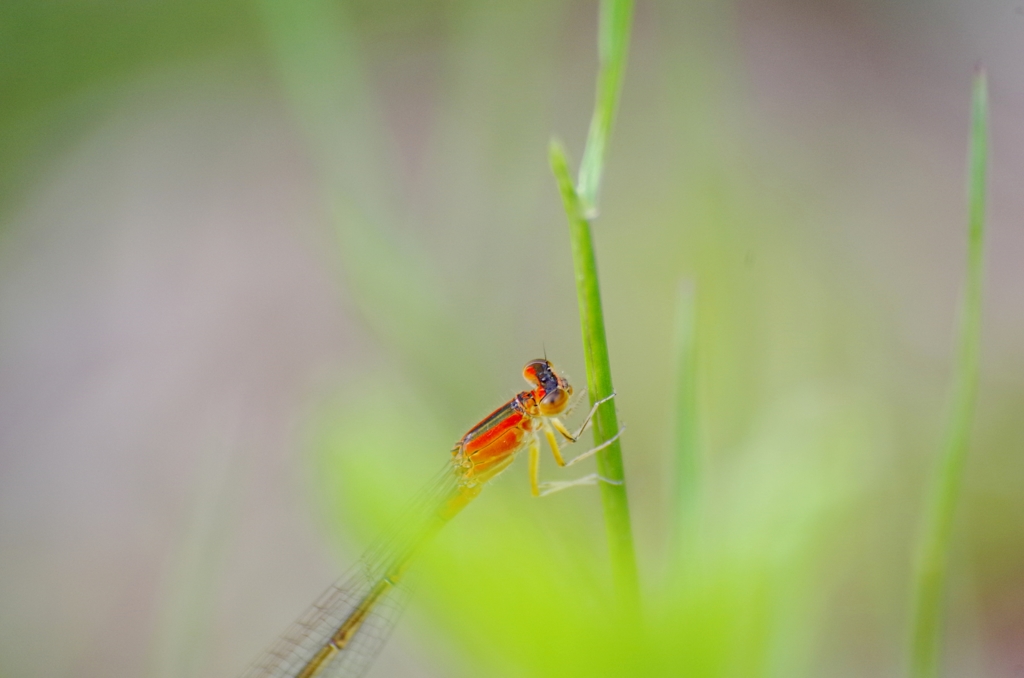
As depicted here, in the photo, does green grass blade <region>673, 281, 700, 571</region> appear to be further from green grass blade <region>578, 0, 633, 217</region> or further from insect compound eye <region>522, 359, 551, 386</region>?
insect compound eye <region>522, 359, 551, 386</region>

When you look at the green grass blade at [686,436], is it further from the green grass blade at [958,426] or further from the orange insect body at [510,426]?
the orange insect body at [510,426]

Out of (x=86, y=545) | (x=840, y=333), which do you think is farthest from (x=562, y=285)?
(x=86, y=545)

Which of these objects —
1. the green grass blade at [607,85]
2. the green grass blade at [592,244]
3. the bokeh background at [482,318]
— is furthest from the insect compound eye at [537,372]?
the green grass blade at [607,85]

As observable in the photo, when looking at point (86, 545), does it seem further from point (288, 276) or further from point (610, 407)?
point (610, 407)

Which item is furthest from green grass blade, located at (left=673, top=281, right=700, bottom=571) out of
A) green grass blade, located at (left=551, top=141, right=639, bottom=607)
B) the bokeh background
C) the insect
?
the insect

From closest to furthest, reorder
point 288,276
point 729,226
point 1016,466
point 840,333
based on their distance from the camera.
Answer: point 729,226, point 840,333, point 1016,466, point 288,276

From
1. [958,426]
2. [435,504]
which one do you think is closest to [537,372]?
[435,504]
